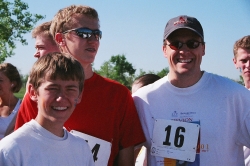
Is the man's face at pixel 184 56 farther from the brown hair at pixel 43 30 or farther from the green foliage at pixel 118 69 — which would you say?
the green foliage at pixel 118 69

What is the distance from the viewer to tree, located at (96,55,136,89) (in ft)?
176

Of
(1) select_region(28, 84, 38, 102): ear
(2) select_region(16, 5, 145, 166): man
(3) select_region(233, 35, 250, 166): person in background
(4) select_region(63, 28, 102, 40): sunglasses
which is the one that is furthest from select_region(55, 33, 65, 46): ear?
(3) select_region(233, 35, 250, 166): person in background

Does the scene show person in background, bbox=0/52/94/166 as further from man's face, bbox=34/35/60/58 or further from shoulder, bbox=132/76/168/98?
man's face, bbox=34/35/60/58

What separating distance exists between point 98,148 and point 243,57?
2.26 m

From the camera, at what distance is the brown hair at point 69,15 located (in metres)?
3.61

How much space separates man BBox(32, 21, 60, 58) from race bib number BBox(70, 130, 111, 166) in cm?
126

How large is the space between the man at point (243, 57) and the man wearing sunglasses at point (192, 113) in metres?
1.29

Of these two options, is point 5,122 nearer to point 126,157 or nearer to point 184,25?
point 126,157

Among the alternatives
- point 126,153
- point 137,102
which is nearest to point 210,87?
point 137,102

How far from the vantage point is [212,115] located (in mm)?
3490

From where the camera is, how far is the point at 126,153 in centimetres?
355

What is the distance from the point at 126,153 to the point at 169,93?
583 mm

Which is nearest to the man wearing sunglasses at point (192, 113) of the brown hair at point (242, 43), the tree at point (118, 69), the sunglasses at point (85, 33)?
the sunglasses at point (85, 33)

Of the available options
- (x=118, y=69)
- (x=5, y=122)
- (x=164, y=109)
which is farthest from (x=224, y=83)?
(x=118, y=69)
